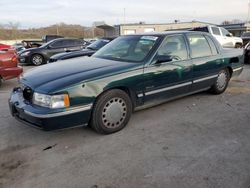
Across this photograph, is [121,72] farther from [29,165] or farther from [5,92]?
[5,92]

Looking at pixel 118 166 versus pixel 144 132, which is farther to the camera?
pixel 144 132

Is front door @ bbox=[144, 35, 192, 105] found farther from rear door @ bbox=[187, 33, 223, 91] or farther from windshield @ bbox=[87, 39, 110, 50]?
windshield @ bbox=[87, 39, 110, 50]

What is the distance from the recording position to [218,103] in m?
5.29

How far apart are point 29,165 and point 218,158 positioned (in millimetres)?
2332

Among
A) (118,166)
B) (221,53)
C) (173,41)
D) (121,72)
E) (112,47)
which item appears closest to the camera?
(118,166)

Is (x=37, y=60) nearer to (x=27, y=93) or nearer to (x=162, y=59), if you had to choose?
(x=27, y=93)

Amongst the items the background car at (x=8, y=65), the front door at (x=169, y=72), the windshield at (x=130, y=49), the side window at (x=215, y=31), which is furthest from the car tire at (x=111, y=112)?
the side window at (x=215, y=31)

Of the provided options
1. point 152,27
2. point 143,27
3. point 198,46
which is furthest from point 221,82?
point 152,27

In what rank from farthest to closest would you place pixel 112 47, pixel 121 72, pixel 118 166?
pixel 112 47 < pixel 121 72 < pixel 118 166

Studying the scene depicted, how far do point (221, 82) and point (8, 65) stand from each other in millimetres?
5621

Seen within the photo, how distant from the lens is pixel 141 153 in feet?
10.7

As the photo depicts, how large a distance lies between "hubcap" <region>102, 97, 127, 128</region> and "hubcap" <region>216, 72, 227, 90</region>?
2.79 metres

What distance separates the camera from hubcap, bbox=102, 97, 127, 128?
377cm

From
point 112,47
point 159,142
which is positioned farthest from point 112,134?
point 112,47
